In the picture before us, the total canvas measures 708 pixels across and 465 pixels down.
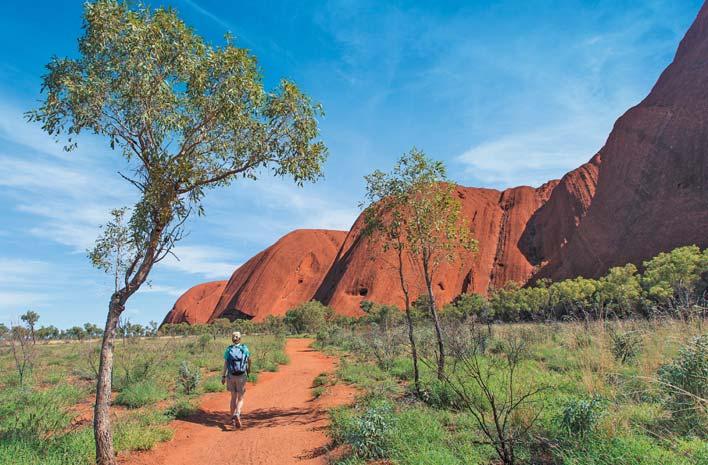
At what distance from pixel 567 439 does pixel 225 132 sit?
704 cm

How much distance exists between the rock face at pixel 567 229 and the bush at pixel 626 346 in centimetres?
669

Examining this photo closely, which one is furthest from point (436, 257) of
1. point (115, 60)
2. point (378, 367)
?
point (115, 60)

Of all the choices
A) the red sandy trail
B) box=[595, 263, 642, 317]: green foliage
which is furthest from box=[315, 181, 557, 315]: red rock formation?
the red sandy trail

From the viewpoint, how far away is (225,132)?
24.2 feet

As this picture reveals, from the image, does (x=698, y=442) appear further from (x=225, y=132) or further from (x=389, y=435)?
(x=225, y=132)

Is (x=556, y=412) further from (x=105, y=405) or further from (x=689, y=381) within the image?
(x=105, y=405)

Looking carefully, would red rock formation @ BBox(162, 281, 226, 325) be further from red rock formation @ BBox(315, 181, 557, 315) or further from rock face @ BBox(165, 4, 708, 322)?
red rock formation @ BBox(315, 181, 557, 315)

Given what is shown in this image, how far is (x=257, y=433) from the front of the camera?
7.97 meters

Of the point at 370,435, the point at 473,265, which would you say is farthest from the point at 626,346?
the point at 473,265

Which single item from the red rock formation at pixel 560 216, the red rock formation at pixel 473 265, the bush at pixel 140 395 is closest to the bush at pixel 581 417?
the bush at pixel 140 395

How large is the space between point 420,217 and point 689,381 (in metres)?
6.59

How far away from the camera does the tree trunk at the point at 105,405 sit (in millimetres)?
5730

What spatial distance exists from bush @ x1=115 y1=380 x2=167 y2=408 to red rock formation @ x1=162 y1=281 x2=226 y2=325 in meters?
110

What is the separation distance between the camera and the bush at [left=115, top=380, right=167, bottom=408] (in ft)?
32.3
